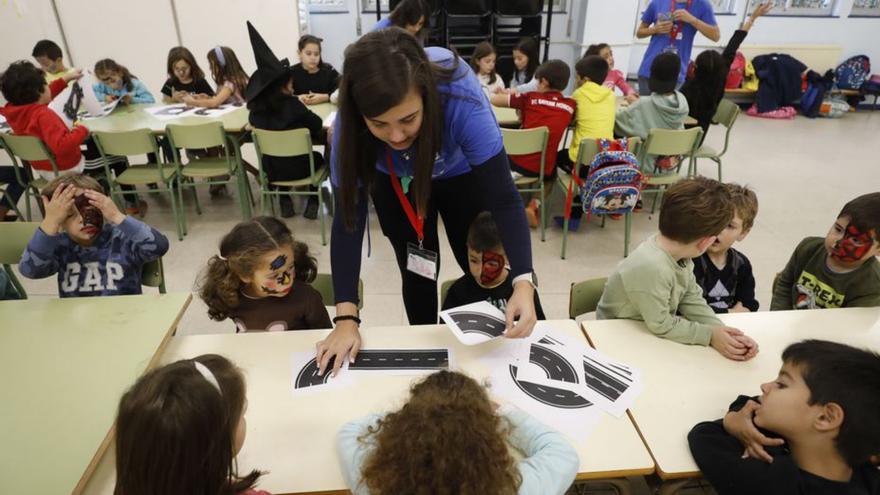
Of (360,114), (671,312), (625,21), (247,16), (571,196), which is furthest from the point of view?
(625,21)

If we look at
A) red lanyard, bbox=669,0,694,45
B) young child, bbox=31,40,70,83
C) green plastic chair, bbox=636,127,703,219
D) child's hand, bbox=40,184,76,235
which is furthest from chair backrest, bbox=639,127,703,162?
young child, bbox=31,40,70,83

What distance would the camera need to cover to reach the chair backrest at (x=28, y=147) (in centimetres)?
300

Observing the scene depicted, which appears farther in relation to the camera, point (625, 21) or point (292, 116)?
point (625, 21)

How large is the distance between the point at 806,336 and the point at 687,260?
0.36m

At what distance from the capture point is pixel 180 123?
349 centimetres

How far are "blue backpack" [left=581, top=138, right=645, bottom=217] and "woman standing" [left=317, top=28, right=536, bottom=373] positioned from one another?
1.56 meters

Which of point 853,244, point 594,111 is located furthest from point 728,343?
point 594,111

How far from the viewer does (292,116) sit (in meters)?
3.20

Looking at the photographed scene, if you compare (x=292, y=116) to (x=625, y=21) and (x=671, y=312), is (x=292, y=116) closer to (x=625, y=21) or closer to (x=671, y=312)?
(x=671, y=312)

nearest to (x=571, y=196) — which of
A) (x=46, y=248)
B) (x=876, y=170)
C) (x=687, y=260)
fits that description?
(x=687, y=260)

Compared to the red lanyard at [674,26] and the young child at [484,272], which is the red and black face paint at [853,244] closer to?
the young child at [484,272]

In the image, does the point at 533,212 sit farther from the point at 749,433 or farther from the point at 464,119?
the point at 749,433

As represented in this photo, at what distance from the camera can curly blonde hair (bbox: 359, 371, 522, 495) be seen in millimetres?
750

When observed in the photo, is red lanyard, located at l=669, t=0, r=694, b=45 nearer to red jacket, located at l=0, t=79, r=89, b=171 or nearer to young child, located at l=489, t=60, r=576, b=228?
young child, located at l=489, t=60, r=576, b=228
